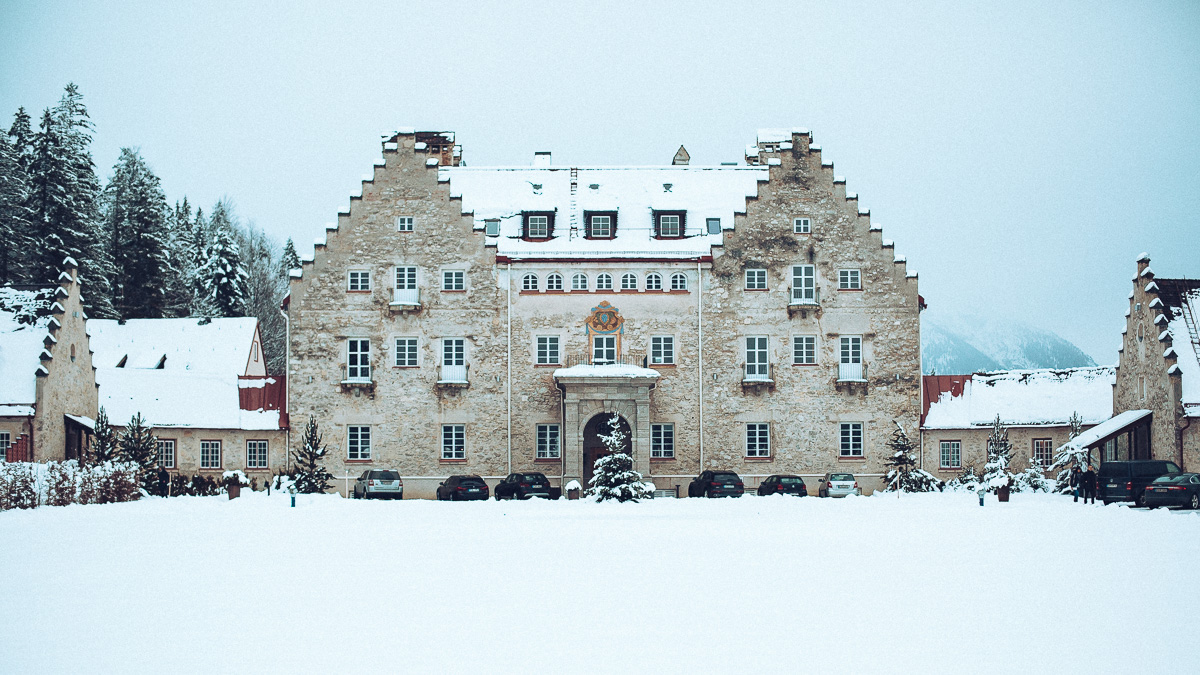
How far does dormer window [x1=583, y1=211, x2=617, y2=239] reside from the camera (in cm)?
5741

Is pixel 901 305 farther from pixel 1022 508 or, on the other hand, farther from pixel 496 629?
pixel 496 629

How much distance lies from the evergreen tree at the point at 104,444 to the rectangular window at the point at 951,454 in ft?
116

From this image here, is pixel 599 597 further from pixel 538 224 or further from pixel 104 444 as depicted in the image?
pixel 538 224

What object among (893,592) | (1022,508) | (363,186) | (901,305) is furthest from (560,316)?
(893,592)

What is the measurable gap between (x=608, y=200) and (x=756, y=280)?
27.9 feet

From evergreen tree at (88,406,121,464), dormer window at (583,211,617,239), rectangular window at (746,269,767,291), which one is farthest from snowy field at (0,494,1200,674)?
dormer window at (583,211,617,239)

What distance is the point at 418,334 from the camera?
5550 centimetres

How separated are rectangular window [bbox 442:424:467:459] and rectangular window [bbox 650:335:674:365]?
9106 mm

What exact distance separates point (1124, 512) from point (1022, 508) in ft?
13.8

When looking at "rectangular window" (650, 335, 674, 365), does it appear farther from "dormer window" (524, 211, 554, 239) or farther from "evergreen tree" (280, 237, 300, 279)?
"evergreen tree" (280, 237, 300, 279)

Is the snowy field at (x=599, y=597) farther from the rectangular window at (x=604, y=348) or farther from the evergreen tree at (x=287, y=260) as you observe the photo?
the evergreen tree at (x=287, y=260)

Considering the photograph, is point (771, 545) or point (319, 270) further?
point (319, 270)

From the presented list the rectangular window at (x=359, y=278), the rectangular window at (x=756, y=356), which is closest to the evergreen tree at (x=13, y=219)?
the rectangular window at (x=359, y=278)

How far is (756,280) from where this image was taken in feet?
185
